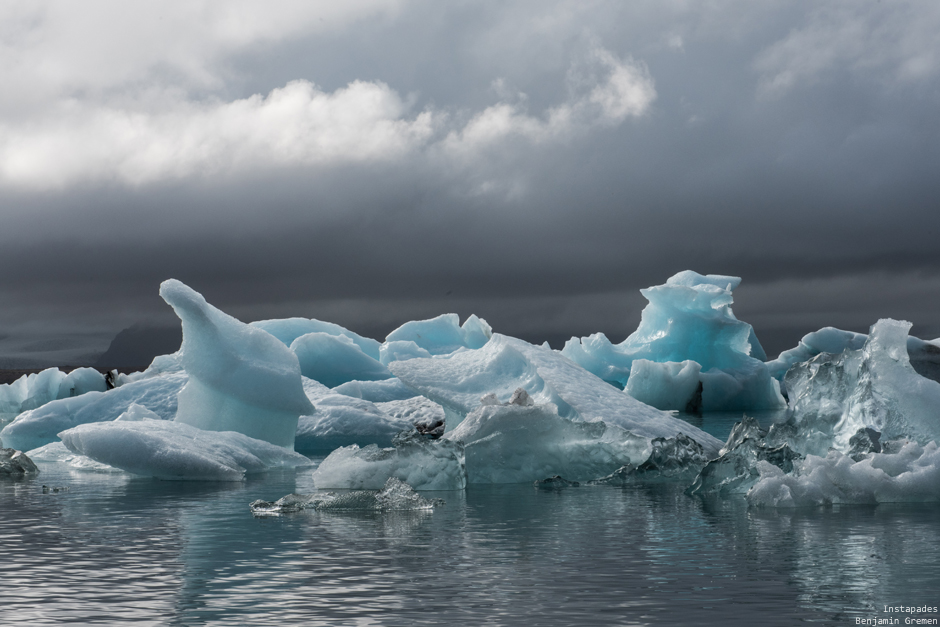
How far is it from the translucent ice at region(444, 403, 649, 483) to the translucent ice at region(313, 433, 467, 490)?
714 mm

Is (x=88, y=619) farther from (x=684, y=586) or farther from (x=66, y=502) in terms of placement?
(x=66, y=502)

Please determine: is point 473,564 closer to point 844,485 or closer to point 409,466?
point 844,485

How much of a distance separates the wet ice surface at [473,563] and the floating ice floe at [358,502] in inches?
8.3

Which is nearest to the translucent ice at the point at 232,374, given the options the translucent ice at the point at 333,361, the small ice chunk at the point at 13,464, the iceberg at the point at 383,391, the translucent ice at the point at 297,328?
the small ice chunk at the point at 13,464

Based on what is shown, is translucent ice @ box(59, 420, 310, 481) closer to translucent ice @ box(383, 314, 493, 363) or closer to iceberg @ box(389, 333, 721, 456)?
iceberg @ box(389, 333, 721, 456)

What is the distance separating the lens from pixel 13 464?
11.8 metres

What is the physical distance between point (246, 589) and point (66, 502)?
192 inches

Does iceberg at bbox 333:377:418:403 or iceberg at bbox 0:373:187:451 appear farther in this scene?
iceberg at bbox 333:377:418:403

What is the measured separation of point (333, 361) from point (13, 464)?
37.6 ft

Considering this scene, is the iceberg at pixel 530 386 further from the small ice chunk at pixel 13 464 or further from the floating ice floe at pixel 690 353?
the floating ice floe at pixel 690 353

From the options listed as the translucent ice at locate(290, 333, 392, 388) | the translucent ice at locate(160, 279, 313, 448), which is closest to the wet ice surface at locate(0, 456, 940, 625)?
the translucent ice at locate(160, 279, 313, 448)

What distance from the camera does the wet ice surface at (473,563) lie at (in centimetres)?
446

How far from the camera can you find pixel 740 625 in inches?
164

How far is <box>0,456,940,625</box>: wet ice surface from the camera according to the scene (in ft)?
14.6
